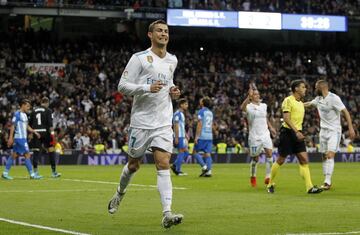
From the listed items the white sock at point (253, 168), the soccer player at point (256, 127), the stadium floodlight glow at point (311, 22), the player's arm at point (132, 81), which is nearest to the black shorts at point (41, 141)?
the soccer player at point (256, 127)

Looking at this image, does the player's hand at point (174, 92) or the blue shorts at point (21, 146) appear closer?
the player's hand at point (174, 92)

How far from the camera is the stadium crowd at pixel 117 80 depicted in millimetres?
41750

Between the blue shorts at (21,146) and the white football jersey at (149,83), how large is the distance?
1322 centimetres

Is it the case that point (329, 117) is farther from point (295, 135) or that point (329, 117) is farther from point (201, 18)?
point (201, 18)

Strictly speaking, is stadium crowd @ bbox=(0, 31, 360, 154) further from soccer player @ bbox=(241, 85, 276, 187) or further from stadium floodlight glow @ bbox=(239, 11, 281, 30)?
soccer player @ bbox=(241, 85, 276, 187)

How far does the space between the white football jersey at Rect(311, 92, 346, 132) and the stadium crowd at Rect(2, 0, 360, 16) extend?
29652mm

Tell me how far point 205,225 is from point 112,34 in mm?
42519

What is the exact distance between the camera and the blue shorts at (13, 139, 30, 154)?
23781mm

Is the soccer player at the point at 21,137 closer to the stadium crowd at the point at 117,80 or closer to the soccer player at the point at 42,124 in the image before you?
the soccer player at the point at 42,124

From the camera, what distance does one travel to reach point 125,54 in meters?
50.3

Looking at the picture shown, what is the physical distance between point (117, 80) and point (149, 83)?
3673 centimetres

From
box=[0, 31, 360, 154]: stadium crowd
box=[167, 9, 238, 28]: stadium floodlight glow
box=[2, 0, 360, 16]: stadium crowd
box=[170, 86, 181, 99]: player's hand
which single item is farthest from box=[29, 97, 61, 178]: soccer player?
box=[167, 9, 238, 28]: stadium floodlight glow

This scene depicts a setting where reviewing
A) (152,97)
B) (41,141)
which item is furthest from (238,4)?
(152,97)

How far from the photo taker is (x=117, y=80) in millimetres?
47656
